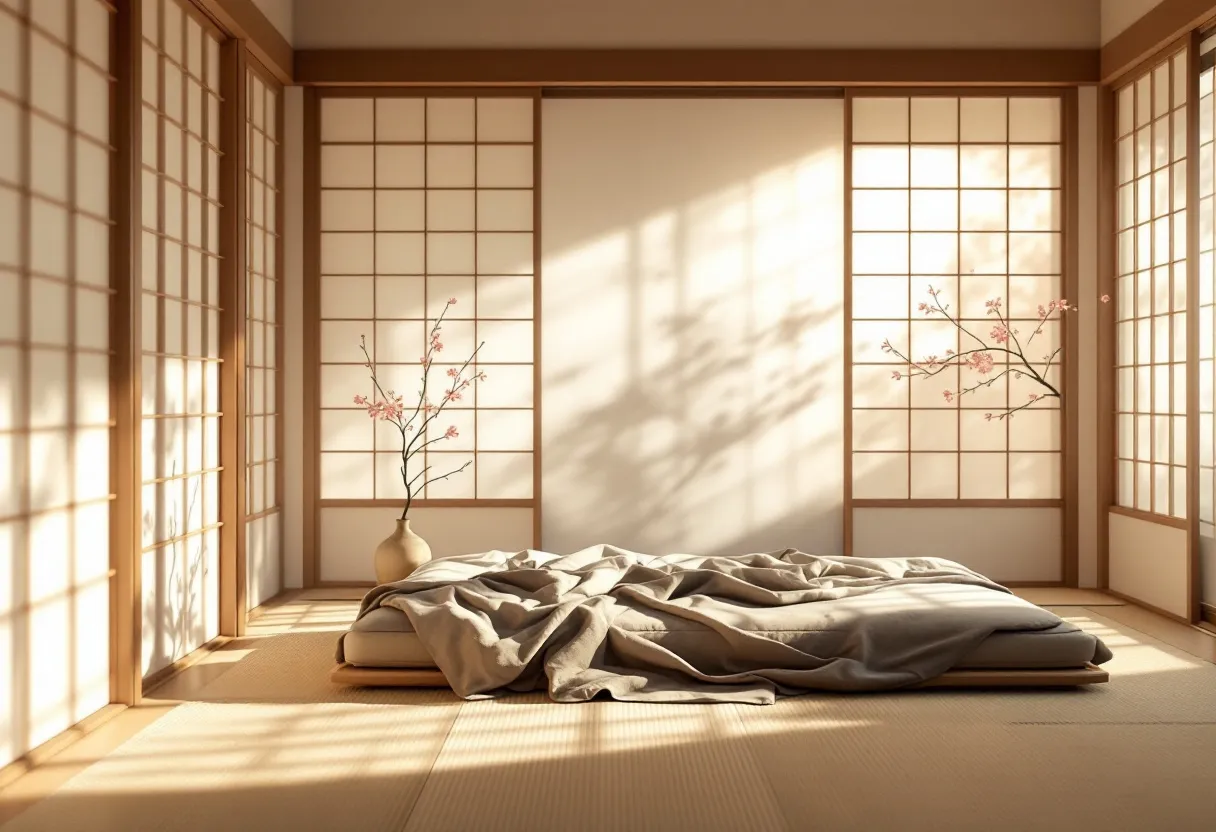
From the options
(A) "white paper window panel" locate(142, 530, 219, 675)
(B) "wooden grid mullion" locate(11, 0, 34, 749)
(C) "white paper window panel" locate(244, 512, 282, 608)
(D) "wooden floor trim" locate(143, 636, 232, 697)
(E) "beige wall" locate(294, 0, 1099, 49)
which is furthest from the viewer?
(E) "beige wall" locate(294, 0, 1099, 49)

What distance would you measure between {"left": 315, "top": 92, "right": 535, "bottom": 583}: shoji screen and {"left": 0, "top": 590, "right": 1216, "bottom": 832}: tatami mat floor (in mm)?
1971

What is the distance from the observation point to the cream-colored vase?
4918 mm

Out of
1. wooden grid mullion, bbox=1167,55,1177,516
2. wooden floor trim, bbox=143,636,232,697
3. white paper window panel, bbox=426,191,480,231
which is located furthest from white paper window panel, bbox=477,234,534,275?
wooden grid mullion, bbox=1167,55,1177,516

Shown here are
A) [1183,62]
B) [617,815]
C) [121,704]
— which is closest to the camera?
[617,815]

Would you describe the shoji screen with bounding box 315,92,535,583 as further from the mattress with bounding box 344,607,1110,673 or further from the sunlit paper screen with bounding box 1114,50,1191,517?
the sunlit paper screen with bounding box 1114,50,1191,517

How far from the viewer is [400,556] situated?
194 inches

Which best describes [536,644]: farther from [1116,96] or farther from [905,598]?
[1116,96]

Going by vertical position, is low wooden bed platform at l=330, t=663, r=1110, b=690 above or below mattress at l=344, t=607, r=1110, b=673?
below

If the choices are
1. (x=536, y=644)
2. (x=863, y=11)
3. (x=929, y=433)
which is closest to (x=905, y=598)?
(x=536, y=644)

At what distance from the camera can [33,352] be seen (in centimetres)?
308

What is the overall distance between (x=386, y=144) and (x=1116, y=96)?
3.85 meters

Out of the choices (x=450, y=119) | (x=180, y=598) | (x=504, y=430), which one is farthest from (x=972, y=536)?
(x=180, y=598)

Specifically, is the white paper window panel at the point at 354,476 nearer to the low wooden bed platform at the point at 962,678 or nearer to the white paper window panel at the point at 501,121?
the white paper window panel at the point at 501,121

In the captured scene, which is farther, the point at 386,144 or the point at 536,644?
the point at 386,144
